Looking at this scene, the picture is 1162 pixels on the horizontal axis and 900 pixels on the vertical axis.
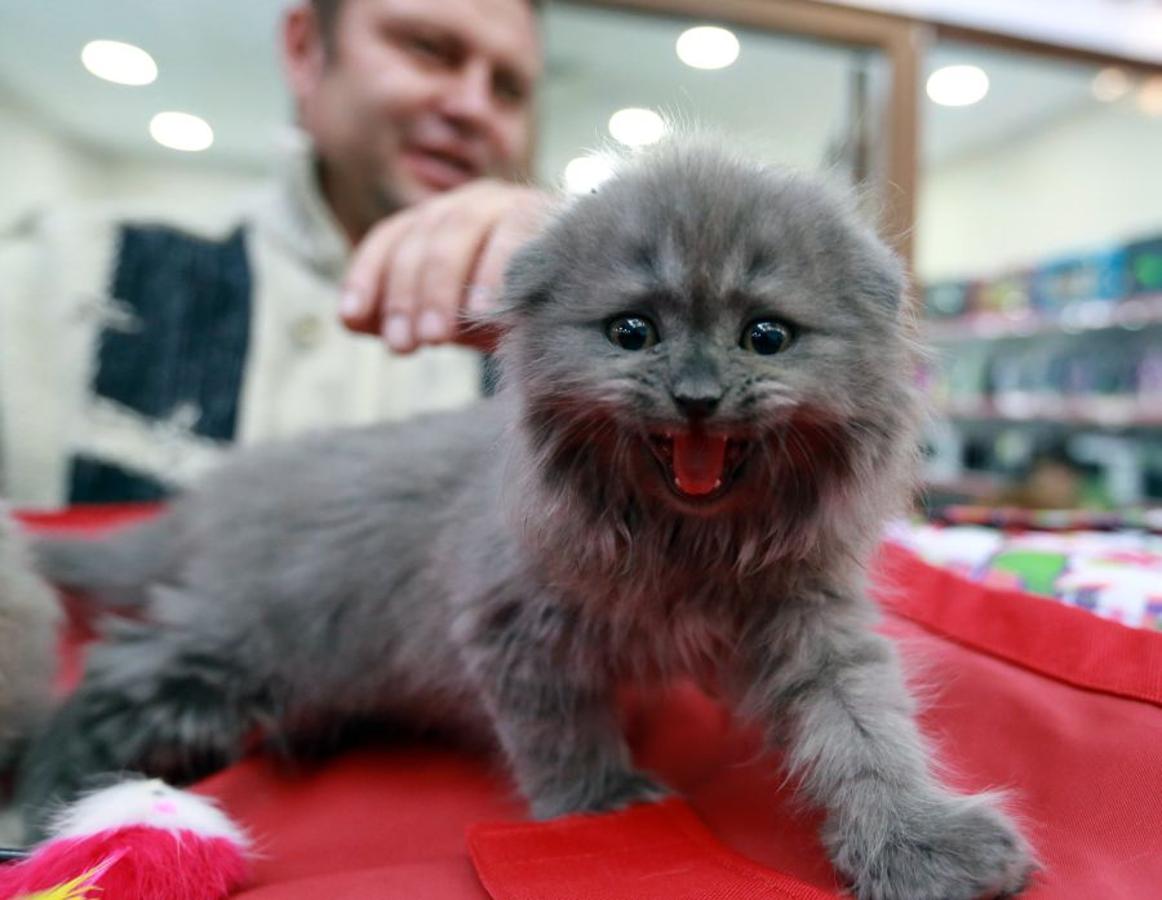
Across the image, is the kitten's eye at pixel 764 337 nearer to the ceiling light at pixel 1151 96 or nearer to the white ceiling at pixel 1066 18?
the white ceiling at pixel 1066 18

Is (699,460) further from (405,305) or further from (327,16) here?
(327,16)

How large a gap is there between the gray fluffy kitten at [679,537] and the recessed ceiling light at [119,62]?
6.33 ft

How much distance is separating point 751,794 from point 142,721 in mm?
618

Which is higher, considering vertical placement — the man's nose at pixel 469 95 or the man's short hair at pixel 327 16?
the man's short hair at pixel 327 16

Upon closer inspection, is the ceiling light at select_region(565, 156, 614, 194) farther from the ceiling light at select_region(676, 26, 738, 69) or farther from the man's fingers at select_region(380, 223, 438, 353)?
the ceiling light at select_region(676, 26, 738, 69)

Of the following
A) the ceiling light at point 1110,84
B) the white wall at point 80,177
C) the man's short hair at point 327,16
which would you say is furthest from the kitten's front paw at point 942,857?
the ceiling light at point 1110,84

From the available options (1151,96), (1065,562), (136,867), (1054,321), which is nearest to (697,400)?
(136,867)

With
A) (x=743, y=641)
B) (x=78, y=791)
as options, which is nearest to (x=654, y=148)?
(x=743, y=641)

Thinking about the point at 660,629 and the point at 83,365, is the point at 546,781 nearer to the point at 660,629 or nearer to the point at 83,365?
the point at 660,629

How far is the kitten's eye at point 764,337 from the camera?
66 centimetres

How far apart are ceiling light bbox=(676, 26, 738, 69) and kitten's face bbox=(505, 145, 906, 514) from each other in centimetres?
180

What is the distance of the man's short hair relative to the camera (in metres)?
1.84

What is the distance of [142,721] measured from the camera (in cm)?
90

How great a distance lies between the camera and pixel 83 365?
5.44 feet
